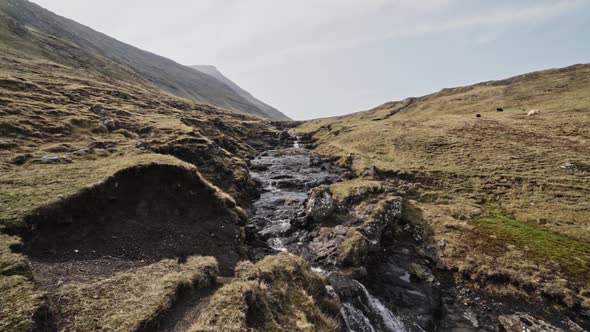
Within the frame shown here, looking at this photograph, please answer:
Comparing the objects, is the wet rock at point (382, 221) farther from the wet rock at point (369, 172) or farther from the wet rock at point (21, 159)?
the wet rock at point (21, 159)

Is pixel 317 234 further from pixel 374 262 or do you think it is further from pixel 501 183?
pixel 501 183

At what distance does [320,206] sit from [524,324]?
18.6 m

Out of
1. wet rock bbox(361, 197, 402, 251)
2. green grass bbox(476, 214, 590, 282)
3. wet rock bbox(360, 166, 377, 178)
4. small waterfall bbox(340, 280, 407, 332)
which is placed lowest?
small waterfall bbox(340, 280, 407, 332)

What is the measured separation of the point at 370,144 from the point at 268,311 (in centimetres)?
5601

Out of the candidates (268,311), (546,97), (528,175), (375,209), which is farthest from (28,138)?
(546,97)

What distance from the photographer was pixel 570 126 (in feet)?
191

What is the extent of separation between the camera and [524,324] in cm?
1920

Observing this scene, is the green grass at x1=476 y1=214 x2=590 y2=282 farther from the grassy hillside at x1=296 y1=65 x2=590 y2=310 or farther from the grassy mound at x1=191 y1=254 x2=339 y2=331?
the grassy mound at x1=191 y1=254 x2=339 y2=331

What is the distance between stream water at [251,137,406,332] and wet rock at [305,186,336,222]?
72.7 inches

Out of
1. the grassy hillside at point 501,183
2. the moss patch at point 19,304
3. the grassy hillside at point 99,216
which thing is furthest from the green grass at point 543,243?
the moss patch at point 19,304

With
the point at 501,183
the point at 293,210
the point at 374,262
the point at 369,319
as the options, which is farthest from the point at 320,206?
the point at 501,183

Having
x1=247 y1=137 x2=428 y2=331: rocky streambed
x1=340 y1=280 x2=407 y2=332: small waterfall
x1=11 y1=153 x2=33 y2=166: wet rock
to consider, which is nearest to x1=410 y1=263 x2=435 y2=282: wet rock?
x1=247 y1=137 x2=428 y2=331: rocky streambed

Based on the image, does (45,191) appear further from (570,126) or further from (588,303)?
(570,126)

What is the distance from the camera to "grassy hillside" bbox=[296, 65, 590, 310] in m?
24.1
